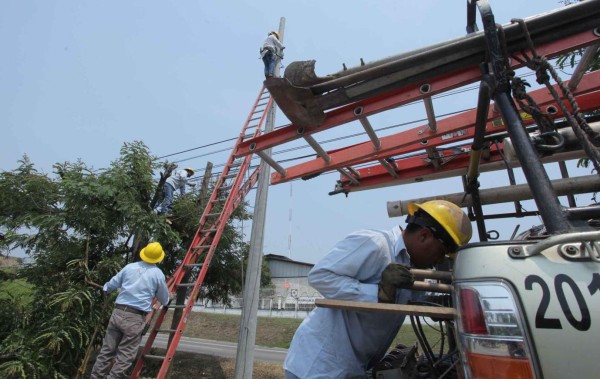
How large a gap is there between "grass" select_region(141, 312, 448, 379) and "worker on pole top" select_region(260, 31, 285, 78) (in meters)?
6.36

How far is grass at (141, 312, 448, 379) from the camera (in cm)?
884

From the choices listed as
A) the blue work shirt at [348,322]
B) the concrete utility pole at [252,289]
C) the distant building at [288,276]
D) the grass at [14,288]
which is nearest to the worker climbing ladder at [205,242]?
the concrete utility pole at [252,289]

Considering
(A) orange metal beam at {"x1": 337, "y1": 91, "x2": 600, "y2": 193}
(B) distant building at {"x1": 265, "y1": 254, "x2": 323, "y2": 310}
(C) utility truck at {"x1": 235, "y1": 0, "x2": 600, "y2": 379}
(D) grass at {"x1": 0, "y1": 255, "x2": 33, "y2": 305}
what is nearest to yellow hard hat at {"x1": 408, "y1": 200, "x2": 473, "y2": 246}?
(C) utility truck at {"x1": 235, "y1": 0, "x2": 600, "y2": 379}

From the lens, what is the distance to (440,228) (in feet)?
6.22

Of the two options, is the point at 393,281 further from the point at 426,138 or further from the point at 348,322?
the point at 426,138

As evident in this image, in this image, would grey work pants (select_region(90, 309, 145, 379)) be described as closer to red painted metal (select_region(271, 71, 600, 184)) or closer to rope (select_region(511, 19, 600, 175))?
red painted metal (select_region(271, 71, 600, 184))

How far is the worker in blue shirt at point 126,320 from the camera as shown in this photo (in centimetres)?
550

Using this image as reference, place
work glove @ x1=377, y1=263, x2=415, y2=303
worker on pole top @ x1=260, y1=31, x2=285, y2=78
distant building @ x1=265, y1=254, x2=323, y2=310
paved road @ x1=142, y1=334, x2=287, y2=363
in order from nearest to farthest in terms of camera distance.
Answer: work glove @ x1=377, y1=263, x2=415, y2=303 → worker on pole top @ x1=260, y1=31, x2=285, y2=78 → paved road @ x1=142, y1=334, x2=287, y2=363 → distant building @ x1=265, y1=254, x2=323, y2=310

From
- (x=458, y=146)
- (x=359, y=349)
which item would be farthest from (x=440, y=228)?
(x=458, y=146)

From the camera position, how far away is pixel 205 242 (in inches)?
295

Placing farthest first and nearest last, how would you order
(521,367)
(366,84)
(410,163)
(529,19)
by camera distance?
(410,163)
(366,84)
(529,19)
(521,367)

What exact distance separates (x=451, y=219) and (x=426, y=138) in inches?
42.6

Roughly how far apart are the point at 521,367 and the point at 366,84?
151cm

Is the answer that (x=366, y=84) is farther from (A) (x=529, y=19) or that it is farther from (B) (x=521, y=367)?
(B) (x=521, y=367)
